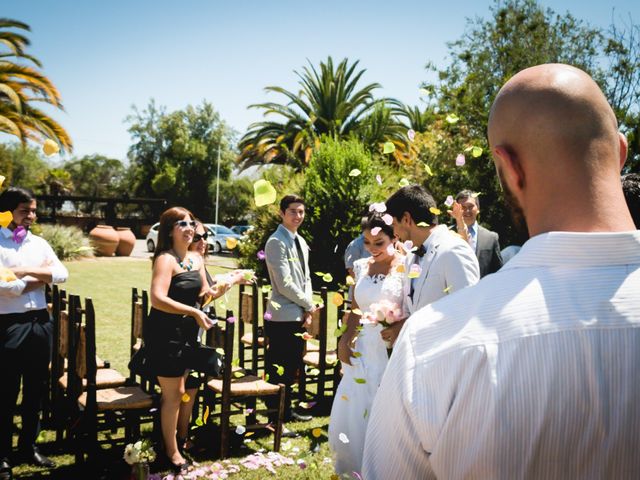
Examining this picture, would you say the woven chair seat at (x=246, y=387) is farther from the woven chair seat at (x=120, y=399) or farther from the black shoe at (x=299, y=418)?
the black shoe at (x=299, y=418)

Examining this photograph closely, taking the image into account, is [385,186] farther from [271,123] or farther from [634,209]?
[271,123]

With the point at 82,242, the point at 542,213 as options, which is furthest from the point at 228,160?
the point at 542,213

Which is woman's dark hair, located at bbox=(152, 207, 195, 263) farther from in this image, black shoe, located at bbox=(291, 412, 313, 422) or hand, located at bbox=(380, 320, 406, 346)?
black shoe, located at bbox=(291, 412, 313, 422)

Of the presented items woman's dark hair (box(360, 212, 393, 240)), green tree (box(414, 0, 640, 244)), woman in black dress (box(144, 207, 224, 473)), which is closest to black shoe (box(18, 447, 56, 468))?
woman in black dress (box(144, 207, 224, 473))

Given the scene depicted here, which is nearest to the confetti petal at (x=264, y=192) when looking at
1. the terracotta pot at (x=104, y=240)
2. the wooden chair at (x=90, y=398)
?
the wooden chair at (x=90, y=398)

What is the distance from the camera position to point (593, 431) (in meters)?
0.92

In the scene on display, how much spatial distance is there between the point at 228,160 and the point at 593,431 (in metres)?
52.1

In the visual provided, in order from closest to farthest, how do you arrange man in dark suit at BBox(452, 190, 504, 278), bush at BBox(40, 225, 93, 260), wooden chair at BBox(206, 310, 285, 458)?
wooden chair at BBox(206, 310, 285, 458)
man in dark suit at BBox(452, 190, 504, 278)
bush at BBox(40, 225, 93, 260)

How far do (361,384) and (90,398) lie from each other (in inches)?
84.4

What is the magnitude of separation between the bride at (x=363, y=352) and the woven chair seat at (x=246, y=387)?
3.12 feet

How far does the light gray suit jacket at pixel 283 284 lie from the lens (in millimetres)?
5934

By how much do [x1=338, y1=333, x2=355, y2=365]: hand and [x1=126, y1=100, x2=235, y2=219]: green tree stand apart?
45.0 m

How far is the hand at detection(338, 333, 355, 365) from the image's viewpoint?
4379mm

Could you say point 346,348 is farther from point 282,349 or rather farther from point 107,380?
point 107,380
